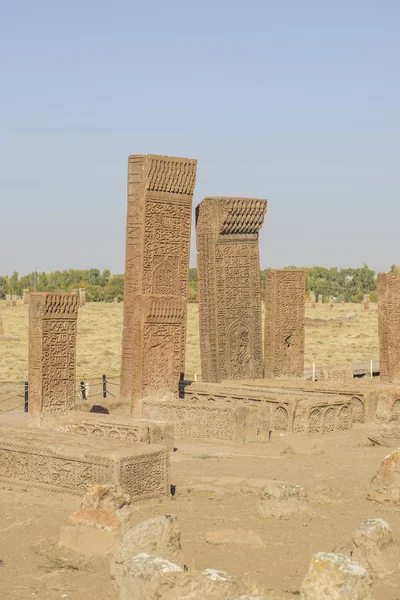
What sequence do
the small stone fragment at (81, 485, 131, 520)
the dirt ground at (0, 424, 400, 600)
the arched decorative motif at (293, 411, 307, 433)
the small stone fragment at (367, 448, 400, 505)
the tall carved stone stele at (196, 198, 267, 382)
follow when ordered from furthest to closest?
the tall carved stone stele at (196, 198, 267, 382), the arched decorative motif at (293, 411, 307, 433), the small stone fragment at (367, 448, 400, 505), the small stone fragment at (81, 485, 131, 520), the dirt ground at (0, 424, 400, 600)

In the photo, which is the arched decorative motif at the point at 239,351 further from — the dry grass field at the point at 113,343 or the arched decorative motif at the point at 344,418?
the dry grass field at the point at 113,343

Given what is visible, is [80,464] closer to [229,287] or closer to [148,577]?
[148,577]

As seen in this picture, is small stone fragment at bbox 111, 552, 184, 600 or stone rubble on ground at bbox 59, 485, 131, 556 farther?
stone rubble on ground at bbox 59, 485, 131, 556

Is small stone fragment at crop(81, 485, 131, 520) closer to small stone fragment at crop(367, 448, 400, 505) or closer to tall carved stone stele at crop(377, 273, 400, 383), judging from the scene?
small stone fragment at crop(367, 448, 400, 505)

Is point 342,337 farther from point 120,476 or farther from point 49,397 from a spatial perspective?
point 120,476

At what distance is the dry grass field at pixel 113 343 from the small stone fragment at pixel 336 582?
17.3 meters

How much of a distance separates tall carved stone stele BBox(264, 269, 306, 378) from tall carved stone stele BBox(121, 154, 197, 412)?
2604 mm

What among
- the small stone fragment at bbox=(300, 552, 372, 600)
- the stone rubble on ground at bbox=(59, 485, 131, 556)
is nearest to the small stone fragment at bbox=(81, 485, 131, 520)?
the stone rubble on ground at bbox=(59, 485, 131, 556)

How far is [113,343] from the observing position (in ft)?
108

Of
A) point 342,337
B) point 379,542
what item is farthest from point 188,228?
point 342,337

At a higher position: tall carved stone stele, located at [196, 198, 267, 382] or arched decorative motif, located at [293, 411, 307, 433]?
tall carved stone stele, located at [196, 198, 267, 382]

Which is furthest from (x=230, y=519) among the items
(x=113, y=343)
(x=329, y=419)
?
(x=113, y=343)

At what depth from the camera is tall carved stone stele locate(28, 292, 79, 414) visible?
1229cm

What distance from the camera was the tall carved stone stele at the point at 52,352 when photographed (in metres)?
12.3
